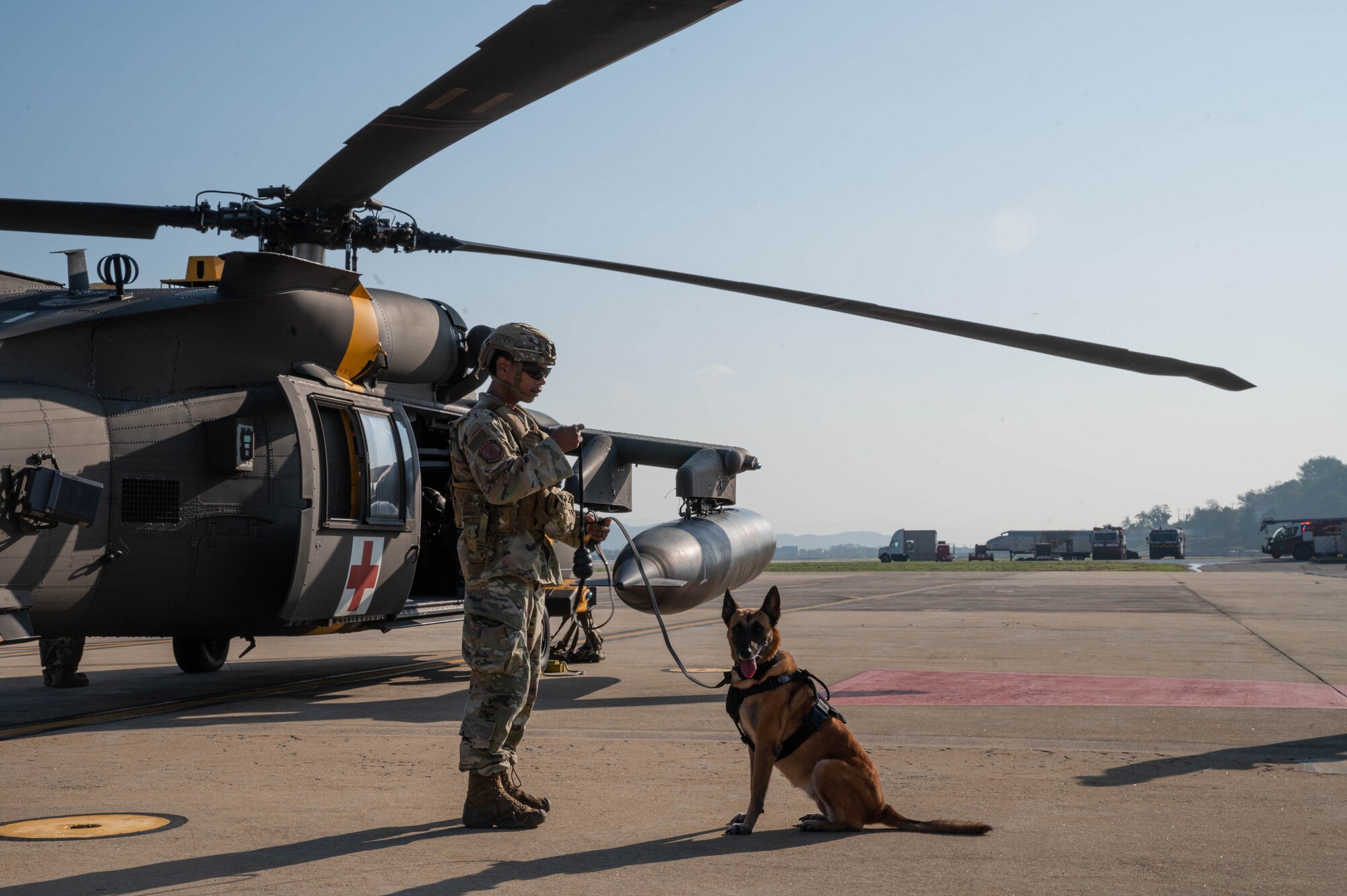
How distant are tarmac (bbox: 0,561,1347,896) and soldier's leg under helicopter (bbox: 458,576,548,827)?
0.15 meters

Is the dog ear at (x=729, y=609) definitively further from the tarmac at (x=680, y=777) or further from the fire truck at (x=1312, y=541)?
the fire truck at (x=1312, y=541)

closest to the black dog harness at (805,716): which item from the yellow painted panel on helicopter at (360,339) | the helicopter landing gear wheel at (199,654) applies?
the yellow painted panel on helicopter at (360,339)

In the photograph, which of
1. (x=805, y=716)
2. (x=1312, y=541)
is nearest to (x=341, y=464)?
(x=805, y=716)

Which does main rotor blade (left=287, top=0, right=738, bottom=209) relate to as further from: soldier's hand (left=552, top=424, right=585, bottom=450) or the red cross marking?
the red cross marking

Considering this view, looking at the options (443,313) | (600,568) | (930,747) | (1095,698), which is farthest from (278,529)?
(600,568)

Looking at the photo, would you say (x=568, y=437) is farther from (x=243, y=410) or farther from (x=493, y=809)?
(x=243, y=410)

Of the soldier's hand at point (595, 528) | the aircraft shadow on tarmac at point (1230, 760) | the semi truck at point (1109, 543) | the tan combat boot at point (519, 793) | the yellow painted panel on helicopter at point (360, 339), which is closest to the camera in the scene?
the tan combat boot at point (519, 793)

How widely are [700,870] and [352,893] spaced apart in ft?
4.63

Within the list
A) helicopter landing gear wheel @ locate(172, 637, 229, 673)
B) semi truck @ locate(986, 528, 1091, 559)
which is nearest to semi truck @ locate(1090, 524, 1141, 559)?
semi truck @ locate(986, 528, 1091, 559)

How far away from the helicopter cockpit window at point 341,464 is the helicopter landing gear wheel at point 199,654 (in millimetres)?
3835

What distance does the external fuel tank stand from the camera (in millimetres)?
11477

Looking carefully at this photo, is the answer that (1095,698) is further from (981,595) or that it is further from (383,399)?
(981,595)

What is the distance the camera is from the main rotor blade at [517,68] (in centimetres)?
551

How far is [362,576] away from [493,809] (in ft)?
16.6
